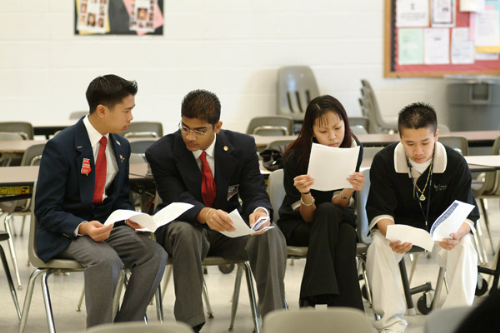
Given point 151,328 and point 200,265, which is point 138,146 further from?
point 151,328

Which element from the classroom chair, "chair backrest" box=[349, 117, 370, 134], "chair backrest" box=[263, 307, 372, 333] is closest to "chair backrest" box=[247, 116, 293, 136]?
"chair backrest" box=[349, 117, 370, 134]

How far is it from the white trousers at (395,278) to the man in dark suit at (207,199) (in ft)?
1.30

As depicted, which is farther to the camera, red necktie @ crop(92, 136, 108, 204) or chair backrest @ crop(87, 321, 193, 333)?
red necktie @ crop(92, 136, 108, 204)

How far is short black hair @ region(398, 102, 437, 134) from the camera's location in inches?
118

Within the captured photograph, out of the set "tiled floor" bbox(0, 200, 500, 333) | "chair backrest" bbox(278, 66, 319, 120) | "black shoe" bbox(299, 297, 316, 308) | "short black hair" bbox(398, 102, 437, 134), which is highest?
"chair backrest" bbox(278, 66, 319, 120)

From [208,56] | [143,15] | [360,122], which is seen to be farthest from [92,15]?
[360,122]

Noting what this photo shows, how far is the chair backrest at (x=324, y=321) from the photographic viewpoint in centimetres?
170

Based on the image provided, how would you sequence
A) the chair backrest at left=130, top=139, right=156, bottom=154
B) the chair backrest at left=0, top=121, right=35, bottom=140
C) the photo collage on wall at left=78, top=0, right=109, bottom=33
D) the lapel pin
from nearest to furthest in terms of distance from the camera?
the lapel pin → the chair backrest at left=130, top=139, right=156, bottom=154 → the chair backrest at left=0, top=121, right=35, bottom=140 → the photo collage on wall at left=78, top=0, right=109, bottom=33

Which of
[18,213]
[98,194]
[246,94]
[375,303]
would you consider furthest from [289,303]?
[246,94]

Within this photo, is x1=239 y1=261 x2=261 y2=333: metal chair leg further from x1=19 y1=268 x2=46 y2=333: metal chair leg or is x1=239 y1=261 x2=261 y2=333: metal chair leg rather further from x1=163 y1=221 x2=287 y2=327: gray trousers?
x1=19 y1=268 x2=46 y2=333: metal chair leg

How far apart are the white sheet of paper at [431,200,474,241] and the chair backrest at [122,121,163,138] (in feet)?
10.9

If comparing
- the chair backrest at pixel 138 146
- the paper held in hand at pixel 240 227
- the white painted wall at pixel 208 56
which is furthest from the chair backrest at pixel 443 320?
the white painted wall at pixel 208 56

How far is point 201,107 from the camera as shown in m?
2.94

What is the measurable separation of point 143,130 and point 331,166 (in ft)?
10.6
